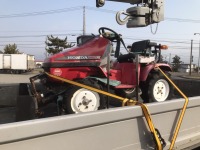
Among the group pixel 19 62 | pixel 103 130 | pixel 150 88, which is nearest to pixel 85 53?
pixel 150 88

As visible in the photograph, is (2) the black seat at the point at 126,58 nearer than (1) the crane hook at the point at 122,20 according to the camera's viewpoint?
No

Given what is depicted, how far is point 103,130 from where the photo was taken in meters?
2.15

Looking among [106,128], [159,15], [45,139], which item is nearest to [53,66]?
[159,15]

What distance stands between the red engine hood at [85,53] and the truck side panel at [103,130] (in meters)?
1.90

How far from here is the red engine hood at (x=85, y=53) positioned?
4.40 m

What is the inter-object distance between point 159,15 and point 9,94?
2.29 meters

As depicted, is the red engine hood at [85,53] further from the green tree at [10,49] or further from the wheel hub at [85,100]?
the green tree at [10,49]

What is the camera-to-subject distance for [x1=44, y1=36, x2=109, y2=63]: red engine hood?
14.4 ft

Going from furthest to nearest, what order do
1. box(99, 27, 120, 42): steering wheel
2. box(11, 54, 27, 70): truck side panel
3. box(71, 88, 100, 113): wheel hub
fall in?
1. box(11, 54, 27, 70): truck side panel
2. box(99, 27, 120, 42): steering wheel
3. box(71, 88, 100, 113): wheel hub

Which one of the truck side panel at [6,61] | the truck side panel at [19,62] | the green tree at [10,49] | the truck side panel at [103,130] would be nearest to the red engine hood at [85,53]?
the truck side panel at [103,130]

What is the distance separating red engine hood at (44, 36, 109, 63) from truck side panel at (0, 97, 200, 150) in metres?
1.90

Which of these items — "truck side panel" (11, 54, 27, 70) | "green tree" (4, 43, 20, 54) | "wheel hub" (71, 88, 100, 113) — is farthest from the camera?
"green tree" (4, 43, 20, 54)

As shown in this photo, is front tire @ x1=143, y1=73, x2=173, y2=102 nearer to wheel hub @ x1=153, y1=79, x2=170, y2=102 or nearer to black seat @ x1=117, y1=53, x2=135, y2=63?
wheel hub @ x1=153, y1=79, x2=170, y2=102

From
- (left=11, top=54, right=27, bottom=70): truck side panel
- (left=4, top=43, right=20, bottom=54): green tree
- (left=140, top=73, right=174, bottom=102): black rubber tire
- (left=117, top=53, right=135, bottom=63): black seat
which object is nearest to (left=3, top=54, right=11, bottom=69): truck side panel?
(left=11, top=54, right=27, bottom=70): truck side panel
